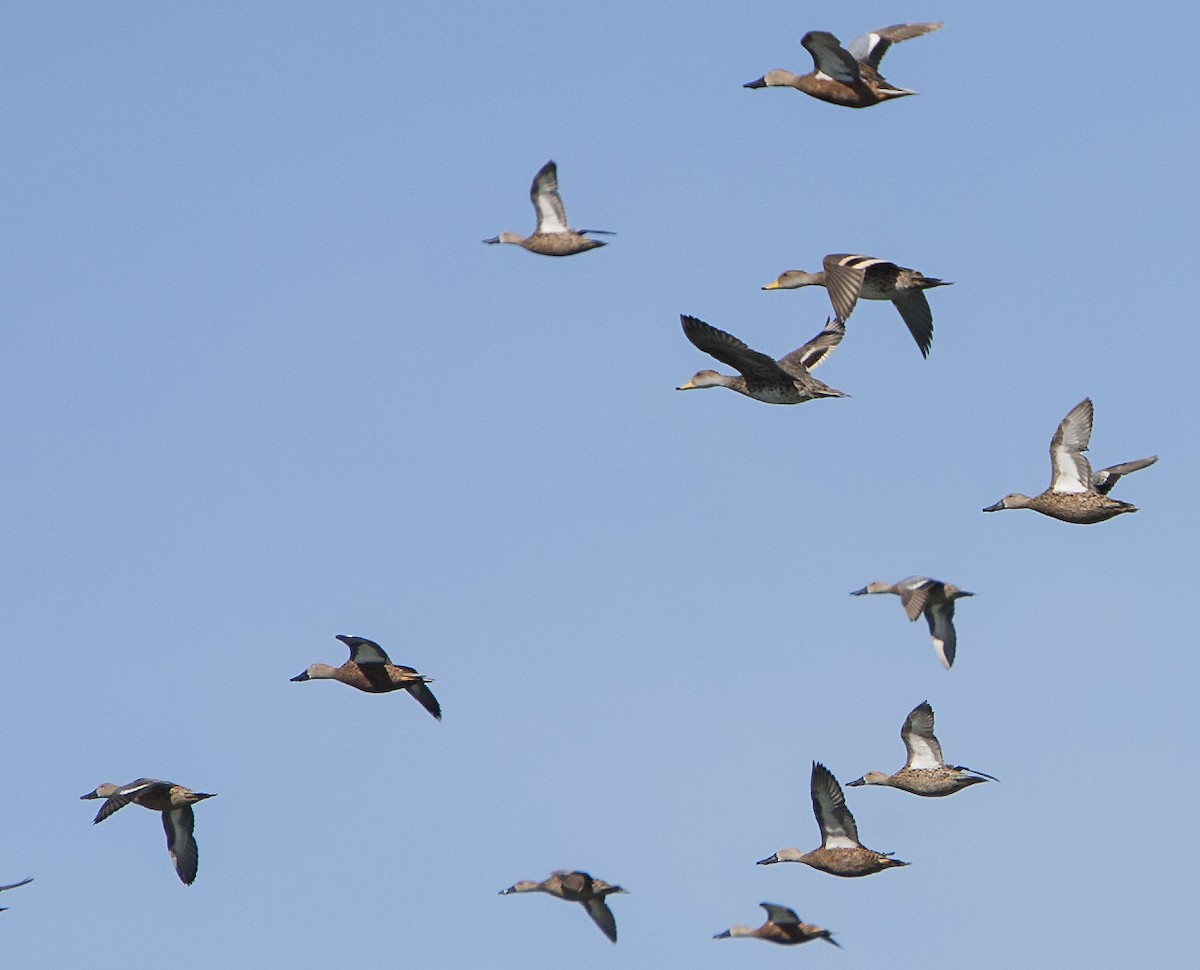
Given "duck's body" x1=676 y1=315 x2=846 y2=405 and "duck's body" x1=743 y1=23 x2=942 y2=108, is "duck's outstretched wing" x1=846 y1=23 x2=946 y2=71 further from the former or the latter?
"duck's body" x1=676 y1=315 x2=846 y2=405

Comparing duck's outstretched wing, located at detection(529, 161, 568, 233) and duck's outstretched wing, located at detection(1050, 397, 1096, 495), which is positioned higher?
duck's outstretched wing, located at detection(529, 161, 568, 233)

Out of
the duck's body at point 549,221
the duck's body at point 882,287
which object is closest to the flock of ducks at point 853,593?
the duck's body at point 882,287

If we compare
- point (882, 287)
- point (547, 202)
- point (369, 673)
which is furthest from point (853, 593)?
point (547, 202)

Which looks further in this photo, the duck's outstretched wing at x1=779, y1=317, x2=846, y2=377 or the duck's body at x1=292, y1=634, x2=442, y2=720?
the duck's outstretched wing at x1=779, y1=317, x2=846, y2=377

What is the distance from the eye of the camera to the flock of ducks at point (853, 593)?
24406mm

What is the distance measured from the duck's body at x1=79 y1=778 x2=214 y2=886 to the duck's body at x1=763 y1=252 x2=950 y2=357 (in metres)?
8.73

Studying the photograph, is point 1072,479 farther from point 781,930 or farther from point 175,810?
point 175,810

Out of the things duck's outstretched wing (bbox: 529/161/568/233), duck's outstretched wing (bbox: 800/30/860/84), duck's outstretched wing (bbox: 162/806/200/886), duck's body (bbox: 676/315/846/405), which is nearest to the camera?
duck's body (bbox: 676/315/846/405)

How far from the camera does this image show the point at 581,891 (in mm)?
25781

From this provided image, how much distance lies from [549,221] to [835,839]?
8899 millimetres

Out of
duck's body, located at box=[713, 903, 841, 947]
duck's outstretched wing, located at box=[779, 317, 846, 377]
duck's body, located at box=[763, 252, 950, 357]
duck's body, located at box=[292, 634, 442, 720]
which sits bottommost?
duck's body, located at box=[713, 903, 841, 947]

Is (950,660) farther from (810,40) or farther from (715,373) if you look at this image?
(810,40)

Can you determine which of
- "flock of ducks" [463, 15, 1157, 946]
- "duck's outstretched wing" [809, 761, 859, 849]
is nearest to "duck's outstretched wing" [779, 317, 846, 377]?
"flock of ducks" [463, 15, 1157, 946]

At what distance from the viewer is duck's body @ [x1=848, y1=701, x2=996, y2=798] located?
86.6 feet
